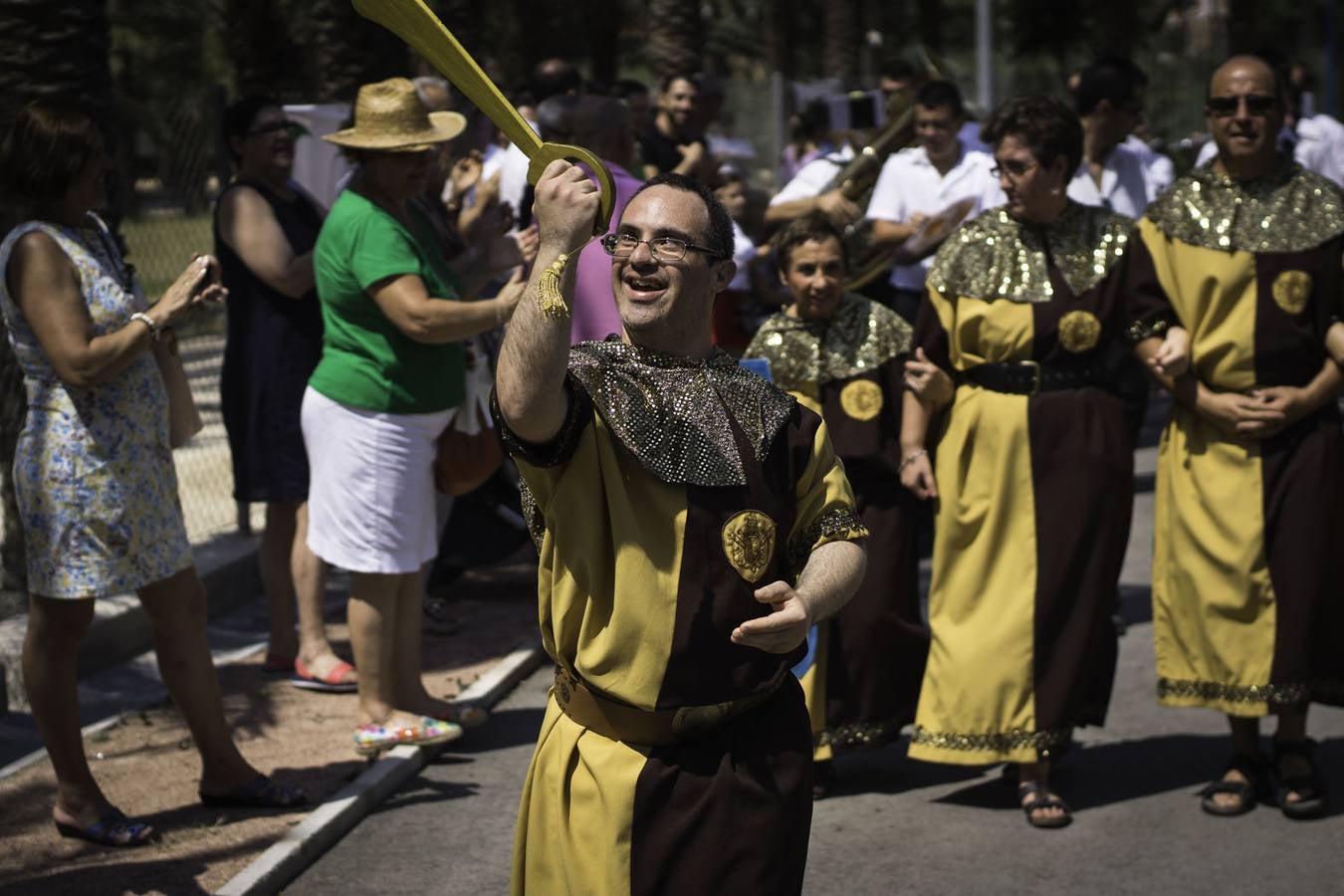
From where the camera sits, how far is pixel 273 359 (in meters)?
7.28

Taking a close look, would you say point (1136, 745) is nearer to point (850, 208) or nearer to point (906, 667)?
point (906, 667)

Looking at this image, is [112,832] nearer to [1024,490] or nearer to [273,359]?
[273,359]

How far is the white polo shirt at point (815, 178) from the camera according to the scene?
31.2 ft

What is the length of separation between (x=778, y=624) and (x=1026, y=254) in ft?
9.86

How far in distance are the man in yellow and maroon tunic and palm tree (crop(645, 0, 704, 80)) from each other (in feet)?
54.0

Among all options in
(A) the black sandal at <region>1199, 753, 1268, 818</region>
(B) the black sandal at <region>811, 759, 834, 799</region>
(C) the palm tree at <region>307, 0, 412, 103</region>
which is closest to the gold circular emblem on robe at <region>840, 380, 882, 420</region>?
(B) the black sandal at <region>811, 759, 834, 799</region>

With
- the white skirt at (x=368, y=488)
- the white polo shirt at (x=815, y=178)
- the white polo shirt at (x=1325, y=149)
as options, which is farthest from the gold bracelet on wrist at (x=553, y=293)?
the white polo shirt at (x=1325, y=149)

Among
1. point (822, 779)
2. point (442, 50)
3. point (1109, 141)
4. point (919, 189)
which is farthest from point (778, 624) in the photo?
point (1109, 141)

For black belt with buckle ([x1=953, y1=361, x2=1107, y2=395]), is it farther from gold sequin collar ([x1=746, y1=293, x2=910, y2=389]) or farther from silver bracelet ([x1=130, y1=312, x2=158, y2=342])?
silver bracelet ([x1=130, y1=312, x2=158, y2=342])

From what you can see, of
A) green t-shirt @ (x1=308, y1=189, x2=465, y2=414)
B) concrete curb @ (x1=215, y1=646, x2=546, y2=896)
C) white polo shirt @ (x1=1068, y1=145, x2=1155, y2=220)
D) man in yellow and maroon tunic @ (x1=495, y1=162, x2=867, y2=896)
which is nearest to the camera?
man in yellow and maroon tunic @ (x1=495, y1=162, x2=867, y2=896)

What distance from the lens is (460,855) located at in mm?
5637

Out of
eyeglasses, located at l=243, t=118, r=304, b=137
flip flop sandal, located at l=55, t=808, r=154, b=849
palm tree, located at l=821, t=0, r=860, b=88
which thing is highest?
eyeglasses, located at l=243, t=118, r=304, b=137

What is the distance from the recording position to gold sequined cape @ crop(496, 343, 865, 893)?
3.26 meters

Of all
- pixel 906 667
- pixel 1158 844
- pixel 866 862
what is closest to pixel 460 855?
pixel 866 862
